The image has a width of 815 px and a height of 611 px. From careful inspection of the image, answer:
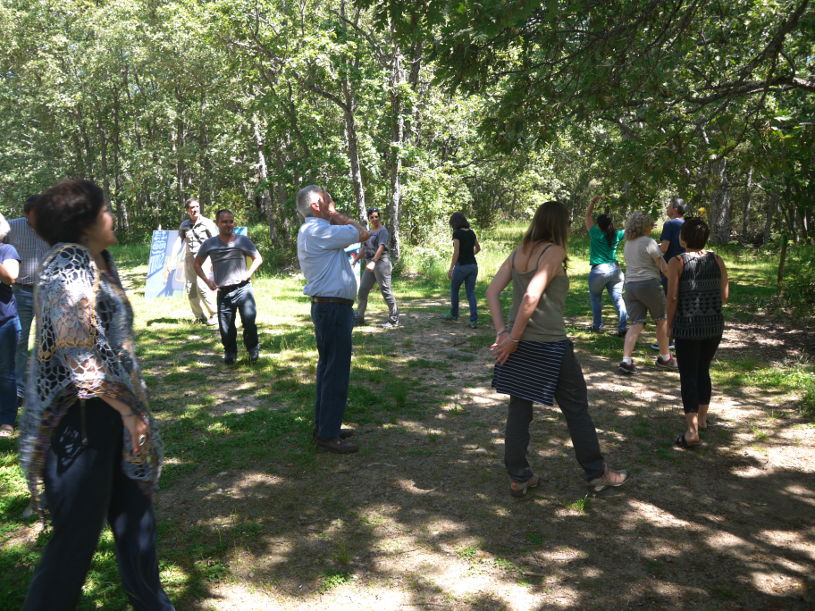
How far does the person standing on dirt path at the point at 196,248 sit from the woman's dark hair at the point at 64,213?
21.2ft

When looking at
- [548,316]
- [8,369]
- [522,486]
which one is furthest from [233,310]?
[548,316]

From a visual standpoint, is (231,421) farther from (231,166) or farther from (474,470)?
(231,166)

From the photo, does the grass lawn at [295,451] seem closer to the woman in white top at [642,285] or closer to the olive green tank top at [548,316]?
the woman in white top at [642,285]

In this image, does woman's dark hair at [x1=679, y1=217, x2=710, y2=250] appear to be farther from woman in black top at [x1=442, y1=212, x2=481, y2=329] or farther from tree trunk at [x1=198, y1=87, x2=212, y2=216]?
tree trunk at [x1=198, y1=87, x2=212, y2=216]

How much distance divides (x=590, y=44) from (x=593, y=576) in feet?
17.8

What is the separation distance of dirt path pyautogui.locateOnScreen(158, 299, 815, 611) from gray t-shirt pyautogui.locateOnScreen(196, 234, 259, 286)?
2.90m

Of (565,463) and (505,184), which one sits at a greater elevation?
(505,184)

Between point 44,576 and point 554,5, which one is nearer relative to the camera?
point 44,576

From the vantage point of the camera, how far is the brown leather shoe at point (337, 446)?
16.1ft

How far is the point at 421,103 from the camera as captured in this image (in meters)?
18.2

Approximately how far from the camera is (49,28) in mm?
26203


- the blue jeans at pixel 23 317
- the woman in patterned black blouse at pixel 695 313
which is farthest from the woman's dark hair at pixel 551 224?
the blue jeans at pixel 23 317

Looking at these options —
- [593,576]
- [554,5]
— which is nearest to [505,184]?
[554,5]

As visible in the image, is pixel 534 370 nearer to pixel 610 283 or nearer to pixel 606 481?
pixel 606 481
